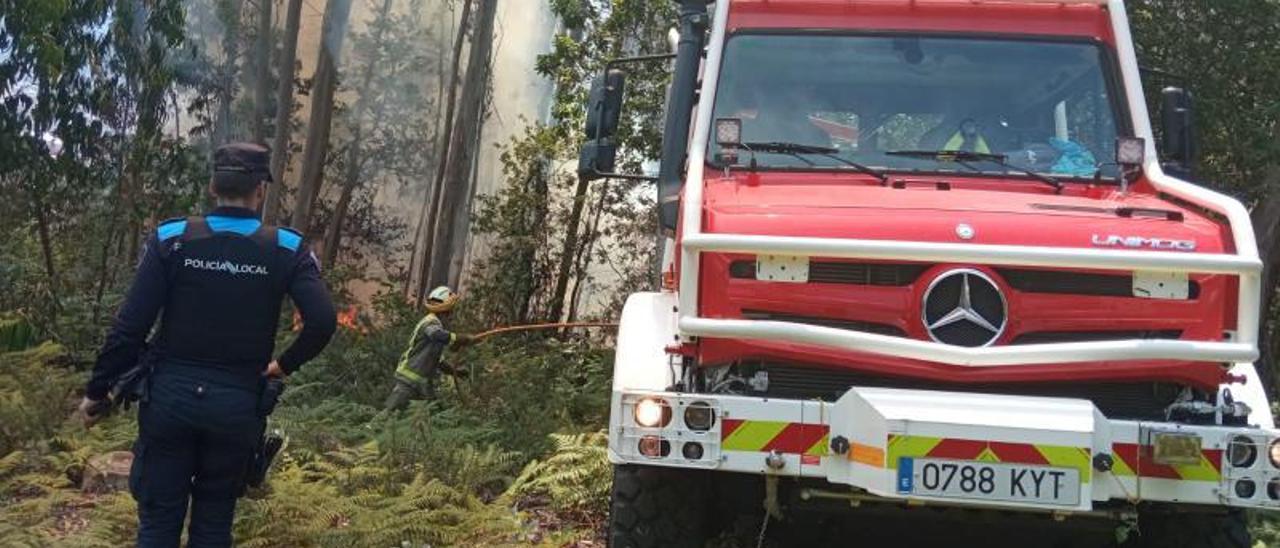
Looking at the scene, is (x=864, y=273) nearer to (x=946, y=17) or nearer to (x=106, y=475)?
(x=946, y=17)

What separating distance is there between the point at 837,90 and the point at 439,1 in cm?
1649

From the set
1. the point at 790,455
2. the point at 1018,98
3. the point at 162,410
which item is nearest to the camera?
the point at 162,410

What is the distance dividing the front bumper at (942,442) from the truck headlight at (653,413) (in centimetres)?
2

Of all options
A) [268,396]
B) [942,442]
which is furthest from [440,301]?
[942,442]

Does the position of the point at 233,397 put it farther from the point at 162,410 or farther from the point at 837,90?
the point at 837,90

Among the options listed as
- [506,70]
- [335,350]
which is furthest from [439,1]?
[335,350]

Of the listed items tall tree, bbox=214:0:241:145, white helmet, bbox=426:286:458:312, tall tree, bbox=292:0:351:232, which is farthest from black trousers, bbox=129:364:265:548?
tall tree, bbox=214:0:241:145

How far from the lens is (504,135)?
68.8 ft

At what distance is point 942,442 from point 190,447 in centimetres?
257

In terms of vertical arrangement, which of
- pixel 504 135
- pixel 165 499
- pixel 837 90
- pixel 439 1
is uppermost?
pixel 439 1

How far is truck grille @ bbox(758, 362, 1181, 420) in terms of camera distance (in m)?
4.60

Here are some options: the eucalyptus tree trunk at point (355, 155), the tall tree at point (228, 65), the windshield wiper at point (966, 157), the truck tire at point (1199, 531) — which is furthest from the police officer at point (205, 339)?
the eucalyptus tree trunk at point (355, 155)

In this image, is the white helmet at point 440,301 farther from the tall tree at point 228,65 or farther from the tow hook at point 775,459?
the tall tree at point 228,65

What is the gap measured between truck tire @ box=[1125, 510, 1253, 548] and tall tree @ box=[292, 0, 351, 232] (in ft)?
46.1
